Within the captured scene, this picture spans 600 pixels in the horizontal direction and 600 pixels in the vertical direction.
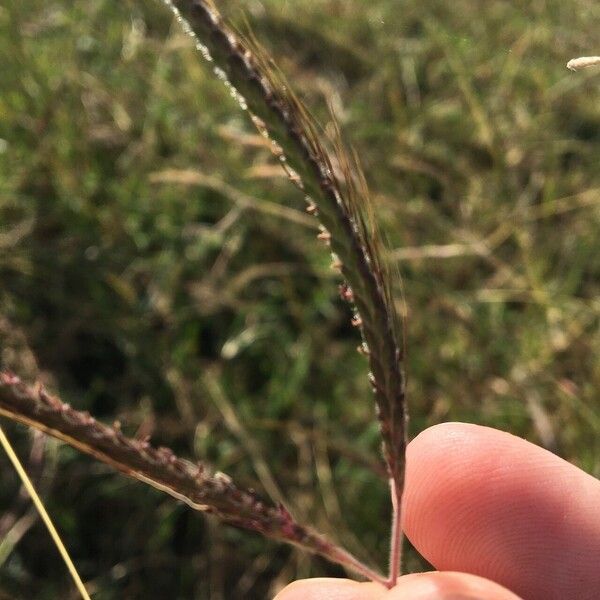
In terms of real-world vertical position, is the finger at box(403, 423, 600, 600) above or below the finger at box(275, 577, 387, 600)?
below

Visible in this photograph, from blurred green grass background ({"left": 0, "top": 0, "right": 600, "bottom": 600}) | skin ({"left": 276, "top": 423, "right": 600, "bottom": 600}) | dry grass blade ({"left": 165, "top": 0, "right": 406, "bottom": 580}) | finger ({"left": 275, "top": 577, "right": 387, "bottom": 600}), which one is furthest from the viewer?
blurred green grass background ({"left": 0, "top": 0, "right": 600, "bottom": 600})

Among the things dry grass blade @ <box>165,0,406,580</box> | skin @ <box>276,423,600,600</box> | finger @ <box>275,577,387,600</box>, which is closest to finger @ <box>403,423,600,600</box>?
skin @ <box>276,423,600,600</box>

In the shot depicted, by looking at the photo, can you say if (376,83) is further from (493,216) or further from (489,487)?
(489,487)

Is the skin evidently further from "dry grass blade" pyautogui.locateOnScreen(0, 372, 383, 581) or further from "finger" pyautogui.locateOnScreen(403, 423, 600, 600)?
"dry grass blade" pyautogui.locateOnScreen(0, 372, 383, 581)

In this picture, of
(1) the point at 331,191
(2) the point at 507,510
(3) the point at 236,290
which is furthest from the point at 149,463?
(3) the point at 236,290

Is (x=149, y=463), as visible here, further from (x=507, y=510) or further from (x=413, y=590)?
(x=507, y=510)

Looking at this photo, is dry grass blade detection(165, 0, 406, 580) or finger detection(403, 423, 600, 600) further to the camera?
finger detection(403, 423, 600, 600)

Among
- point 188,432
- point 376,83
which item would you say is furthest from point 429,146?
point 188,432

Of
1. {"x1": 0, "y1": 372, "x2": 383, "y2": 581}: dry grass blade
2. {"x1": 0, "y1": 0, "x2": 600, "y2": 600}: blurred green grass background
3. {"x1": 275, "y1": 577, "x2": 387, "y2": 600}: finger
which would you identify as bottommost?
{"x1": 0, "y1": 0, "x2": 600, "y2": 600}: blurred green grass background
